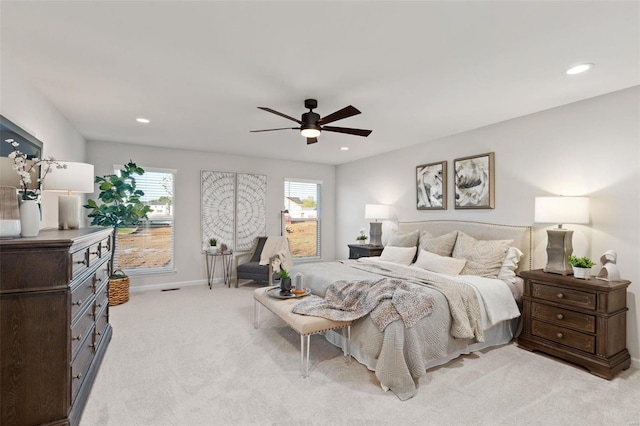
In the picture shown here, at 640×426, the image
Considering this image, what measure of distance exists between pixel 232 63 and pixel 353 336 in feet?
8.13

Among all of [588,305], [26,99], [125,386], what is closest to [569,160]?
[588,305]

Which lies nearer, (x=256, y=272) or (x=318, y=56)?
(x=318, y=56)

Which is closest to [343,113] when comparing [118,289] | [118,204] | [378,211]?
[378,211]

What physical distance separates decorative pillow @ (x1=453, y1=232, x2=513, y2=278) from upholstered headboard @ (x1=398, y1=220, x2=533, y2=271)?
17 centimetres

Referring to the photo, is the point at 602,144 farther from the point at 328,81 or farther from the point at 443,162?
the point at 328,81

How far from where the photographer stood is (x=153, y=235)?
5.56m

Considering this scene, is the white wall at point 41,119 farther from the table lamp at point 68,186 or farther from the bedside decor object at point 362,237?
the bedside decor object at point 362,237

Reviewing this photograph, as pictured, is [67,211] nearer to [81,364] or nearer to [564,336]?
[81,364]

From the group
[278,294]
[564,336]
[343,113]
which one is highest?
[343,113]

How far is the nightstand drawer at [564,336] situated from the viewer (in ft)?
8.89

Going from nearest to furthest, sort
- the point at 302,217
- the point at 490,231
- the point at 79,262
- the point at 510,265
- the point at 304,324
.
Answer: the point at 79,262 < the point at 304,324 < the point at 510,265 < the point at 490,231 < the point at 302,217

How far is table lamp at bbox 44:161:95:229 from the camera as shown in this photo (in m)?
2.48

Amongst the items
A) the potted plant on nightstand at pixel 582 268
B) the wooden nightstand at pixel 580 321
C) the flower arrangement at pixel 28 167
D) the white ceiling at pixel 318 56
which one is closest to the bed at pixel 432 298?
the wooden nightstand at pixel 580 321

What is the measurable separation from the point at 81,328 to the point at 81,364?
248mm
